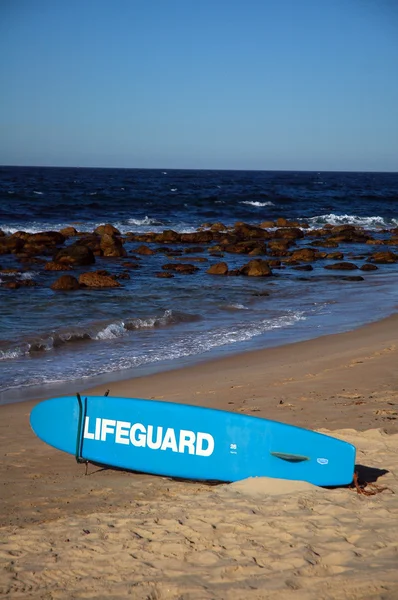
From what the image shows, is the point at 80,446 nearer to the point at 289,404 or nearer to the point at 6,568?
the point at 6,568

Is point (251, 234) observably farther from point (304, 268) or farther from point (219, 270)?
point (219, 270)

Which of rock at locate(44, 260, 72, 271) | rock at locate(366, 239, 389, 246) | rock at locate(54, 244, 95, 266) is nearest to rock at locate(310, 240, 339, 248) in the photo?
rock at locate(366, 239, 389, 246)

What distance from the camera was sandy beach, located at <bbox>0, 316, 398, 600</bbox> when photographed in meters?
3.95

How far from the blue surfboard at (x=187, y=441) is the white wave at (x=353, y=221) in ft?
104

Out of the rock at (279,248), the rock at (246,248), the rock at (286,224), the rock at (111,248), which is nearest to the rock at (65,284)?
the rock at (111,248)

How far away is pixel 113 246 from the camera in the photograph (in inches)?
915

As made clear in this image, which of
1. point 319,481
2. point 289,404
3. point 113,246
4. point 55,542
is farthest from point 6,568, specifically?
point 113,246

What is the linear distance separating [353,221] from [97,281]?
24904 mm

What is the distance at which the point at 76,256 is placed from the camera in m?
21.0

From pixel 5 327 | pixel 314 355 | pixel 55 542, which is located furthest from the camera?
pixel 5 327

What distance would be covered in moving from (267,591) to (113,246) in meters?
19.9

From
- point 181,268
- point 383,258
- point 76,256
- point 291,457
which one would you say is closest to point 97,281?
point 181,268

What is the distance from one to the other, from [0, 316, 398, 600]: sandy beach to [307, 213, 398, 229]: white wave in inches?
1217

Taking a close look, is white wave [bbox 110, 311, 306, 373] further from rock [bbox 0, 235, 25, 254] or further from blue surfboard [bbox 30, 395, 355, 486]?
rock [bbox 0, 235, 25, 254]
